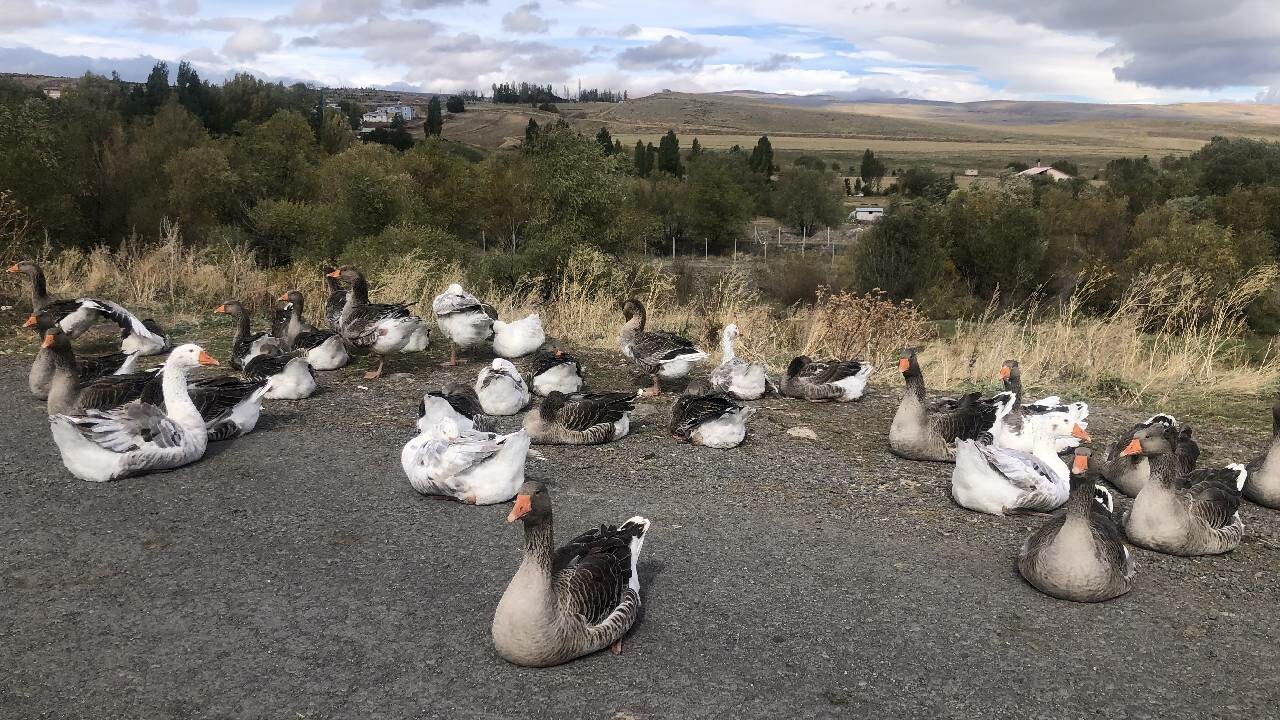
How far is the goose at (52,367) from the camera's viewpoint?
970 cm

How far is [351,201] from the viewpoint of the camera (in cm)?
3225

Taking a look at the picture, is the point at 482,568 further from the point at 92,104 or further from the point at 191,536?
the point at 92,104

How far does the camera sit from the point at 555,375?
10414 mm

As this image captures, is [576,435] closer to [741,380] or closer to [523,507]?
[741,380]

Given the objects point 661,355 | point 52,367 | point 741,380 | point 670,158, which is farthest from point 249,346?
point 670,158

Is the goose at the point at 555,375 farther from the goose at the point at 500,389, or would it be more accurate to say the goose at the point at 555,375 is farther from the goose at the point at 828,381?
the goose at the point at 828,381

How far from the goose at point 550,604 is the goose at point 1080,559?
284 centimetres

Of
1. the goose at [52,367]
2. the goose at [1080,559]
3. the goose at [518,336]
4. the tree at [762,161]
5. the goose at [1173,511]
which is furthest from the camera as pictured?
the tree at [762,161]

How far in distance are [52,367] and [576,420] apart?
6256 mm

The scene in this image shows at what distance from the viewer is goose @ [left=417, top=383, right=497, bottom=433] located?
802 centimetres

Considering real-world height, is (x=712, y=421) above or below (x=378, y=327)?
below

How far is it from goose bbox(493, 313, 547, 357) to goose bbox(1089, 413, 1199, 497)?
7.40m

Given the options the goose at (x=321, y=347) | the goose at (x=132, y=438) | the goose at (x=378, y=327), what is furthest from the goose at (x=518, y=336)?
the goose at (x=132, y=438)

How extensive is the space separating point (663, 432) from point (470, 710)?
525cm
